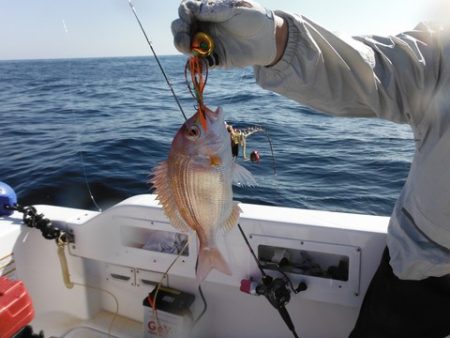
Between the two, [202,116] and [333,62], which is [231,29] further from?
[333,62]

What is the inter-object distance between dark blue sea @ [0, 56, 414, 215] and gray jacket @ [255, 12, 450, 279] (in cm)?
227

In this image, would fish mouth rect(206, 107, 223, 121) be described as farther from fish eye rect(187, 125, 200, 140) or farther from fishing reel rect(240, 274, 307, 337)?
fishing reel rect(240, 274, 307, 337)

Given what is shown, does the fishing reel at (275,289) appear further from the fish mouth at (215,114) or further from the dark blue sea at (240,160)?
the dark blue sea at (240,160)

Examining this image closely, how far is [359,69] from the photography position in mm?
1499

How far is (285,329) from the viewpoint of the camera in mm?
2641

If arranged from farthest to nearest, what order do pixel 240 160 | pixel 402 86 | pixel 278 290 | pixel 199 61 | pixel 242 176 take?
pixel 240 160
pixel 278 290
pixel 402 86
pixel 242 176
pixel 199 61

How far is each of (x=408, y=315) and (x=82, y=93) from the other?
18.8 meters

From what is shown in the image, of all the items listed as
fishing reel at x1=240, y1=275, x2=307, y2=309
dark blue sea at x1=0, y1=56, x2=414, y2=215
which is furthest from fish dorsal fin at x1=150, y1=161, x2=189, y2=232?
dark blue sea at x1=0, y1=56, x2=414, y2=215

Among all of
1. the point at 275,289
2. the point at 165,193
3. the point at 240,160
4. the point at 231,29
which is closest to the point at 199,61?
the point at 231,29

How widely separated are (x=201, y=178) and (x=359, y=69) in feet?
2.41

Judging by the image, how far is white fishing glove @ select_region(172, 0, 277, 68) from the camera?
121cm

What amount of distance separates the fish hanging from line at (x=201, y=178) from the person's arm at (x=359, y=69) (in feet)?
1.16

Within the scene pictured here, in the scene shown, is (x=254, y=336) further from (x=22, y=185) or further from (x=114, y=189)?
(x=22, y=185)

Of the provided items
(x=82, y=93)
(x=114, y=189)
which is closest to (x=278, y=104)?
(x=114, y=189)
